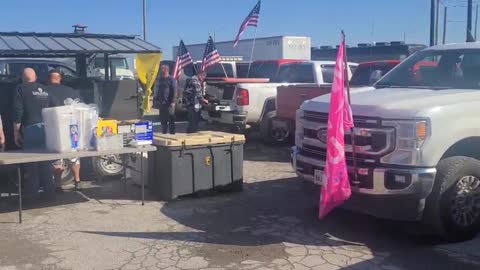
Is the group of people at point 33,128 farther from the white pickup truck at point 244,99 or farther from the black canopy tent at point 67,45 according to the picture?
the white pickup truck at point 244,99

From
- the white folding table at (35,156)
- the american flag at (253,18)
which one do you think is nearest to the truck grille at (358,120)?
the white folding table at (35,156)

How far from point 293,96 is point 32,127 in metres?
4.90

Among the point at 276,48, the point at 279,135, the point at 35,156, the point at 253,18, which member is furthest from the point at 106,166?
the point at 276,48

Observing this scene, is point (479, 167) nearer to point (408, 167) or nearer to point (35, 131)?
point (408, 167)

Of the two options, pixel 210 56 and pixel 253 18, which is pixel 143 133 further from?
pixel 253 18

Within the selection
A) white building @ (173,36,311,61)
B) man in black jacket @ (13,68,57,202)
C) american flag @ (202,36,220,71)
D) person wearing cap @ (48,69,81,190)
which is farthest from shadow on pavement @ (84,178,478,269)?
white building @ (173,36,311,61)

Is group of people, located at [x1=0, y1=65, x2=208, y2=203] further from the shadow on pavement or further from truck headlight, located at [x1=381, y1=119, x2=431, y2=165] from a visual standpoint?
truck headlight, located at [x1=381, y1=119, x2=431, y2=165]

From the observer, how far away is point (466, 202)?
225 inches

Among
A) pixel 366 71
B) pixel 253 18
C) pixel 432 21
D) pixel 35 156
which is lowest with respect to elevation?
pixel 35 156

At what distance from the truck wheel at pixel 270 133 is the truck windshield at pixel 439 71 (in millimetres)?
4834

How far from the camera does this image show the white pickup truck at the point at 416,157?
17.6ft

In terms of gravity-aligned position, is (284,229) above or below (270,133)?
below

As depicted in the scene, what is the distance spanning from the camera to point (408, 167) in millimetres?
5367

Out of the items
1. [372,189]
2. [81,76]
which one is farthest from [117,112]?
[372,189]
